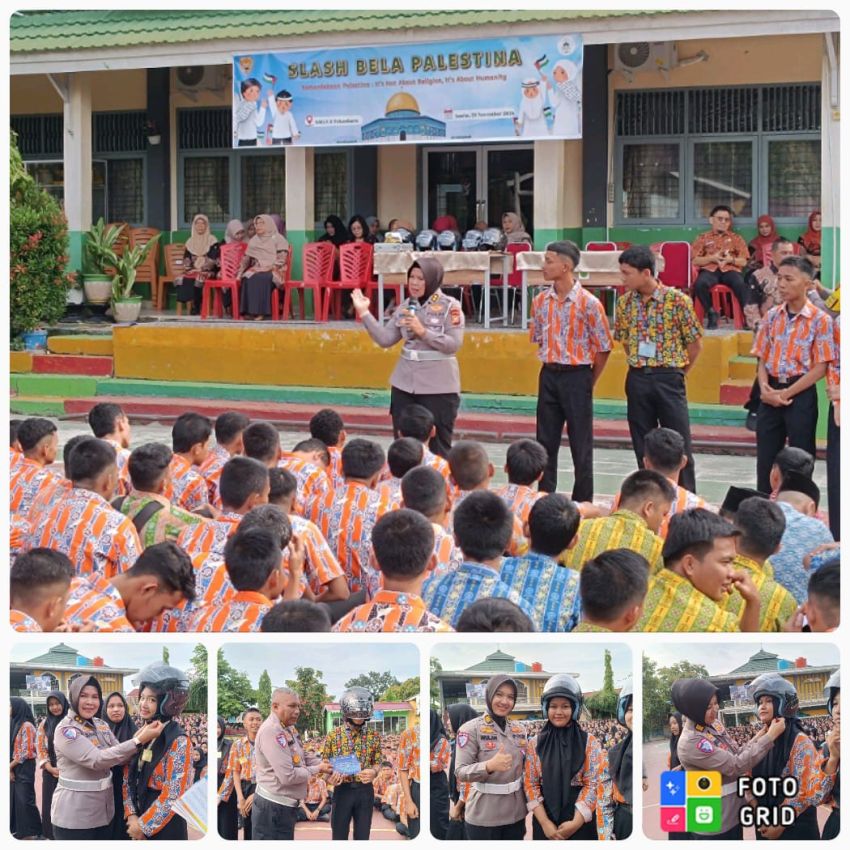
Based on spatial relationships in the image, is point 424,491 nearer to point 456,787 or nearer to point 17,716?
point 456,787

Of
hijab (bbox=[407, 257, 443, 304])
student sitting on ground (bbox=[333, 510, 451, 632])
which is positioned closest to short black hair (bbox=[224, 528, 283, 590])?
student sitting on ground (bbox=[333, 510, 451, 632])

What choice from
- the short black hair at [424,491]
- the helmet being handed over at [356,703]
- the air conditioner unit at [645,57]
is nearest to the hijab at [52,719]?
the helmet being handed over at [356,703]

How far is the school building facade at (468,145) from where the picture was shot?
491 inches

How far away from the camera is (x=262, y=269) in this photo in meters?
13.9

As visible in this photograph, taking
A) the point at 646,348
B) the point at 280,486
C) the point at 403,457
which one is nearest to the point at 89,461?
the point at 280,486

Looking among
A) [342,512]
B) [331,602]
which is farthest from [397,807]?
[342,512]

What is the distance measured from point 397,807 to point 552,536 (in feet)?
5.32

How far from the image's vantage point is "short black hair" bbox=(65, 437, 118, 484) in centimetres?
520

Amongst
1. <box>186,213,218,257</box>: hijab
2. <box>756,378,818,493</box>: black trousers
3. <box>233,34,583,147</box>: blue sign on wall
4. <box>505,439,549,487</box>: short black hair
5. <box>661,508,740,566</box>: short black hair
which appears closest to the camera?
<box>661,508,740,566</box>: short black hair

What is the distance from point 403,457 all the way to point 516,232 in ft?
26.3

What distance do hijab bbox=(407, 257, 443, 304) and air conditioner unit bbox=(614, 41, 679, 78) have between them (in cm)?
644

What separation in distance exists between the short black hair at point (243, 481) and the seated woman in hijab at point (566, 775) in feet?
6.77

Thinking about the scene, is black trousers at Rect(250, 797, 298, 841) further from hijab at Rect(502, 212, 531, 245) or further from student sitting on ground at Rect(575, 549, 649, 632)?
hijab at Rect(502, 212, 531, 245)

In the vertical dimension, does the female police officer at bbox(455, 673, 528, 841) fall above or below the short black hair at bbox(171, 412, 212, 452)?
below
